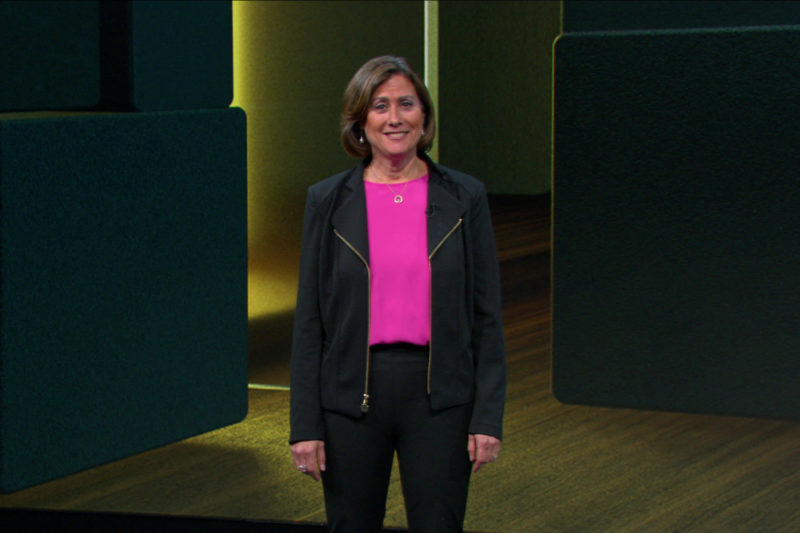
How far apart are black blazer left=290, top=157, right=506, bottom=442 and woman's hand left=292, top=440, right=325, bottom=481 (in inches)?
0.5

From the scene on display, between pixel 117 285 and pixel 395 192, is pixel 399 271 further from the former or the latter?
pixel 117 285

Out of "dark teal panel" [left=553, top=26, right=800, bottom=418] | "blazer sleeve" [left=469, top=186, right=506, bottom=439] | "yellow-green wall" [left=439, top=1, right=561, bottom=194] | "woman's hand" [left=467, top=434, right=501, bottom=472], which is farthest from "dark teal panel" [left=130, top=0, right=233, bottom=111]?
"yellow-green wall" [left=439, top=1, right=561, bottom=194]

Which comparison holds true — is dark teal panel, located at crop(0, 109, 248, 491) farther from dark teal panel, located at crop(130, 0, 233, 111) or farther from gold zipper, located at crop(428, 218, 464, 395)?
gold zipper, located at crop(428, 218, 464, 395)

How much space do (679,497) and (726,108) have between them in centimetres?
139

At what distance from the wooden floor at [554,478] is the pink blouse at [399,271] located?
137cm

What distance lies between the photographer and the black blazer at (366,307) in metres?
2.10

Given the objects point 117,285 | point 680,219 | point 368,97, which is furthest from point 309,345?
point 117,285

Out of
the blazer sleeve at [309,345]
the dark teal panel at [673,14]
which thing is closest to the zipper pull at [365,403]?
the blazer sleeve at [309,345]

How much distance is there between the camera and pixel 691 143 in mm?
2672

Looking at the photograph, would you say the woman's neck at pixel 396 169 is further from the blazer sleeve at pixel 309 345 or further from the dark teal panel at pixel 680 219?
the dark teal panel at pixel 680 219

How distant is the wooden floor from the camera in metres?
3.39

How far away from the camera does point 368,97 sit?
2.11 m

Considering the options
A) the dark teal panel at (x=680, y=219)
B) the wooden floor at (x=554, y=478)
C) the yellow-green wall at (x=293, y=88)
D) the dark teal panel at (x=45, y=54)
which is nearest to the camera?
the dark teal panel at (x=680, y=219)

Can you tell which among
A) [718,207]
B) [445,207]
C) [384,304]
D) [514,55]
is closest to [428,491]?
[384,304]
